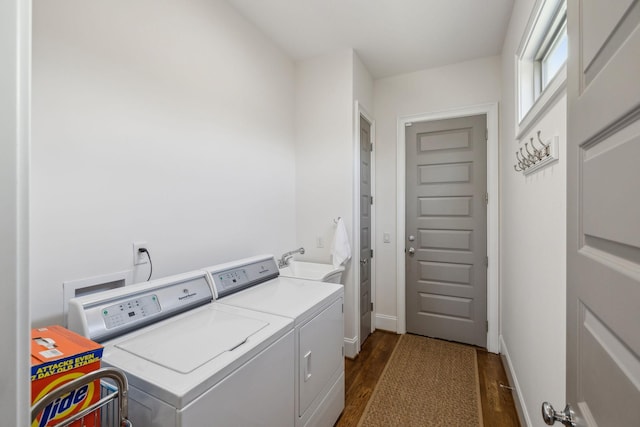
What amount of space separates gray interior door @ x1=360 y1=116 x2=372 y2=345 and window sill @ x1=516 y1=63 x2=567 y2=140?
4.49ft

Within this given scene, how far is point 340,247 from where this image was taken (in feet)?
8.16

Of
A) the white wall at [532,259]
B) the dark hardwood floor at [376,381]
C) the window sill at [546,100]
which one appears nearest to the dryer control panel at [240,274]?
the dark hardwood floor at [376,381]

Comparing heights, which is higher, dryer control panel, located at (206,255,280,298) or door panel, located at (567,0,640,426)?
door panel, located at (567,0,640,426)

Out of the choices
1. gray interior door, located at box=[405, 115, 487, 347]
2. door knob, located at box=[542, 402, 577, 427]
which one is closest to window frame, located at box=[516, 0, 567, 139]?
gray interior door, located at box=[405, 115, 487, 347]

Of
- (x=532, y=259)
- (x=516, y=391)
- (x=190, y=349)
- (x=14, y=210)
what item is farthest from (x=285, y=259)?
(x=14, y=210)

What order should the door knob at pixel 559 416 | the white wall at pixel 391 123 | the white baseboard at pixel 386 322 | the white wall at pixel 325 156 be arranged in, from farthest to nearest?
the white baseboard at pixel 386 322 → the white wall at pixel 391 123 → the white wall at pixel 325 156 → the door knob at pixel 559 416

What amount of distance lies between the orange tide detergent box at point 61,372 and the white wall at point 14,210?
1.31ft

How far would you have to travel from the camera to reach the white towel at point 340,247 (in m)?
2.48

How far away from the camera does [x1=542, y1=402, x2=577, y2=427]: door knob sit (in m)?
0.64

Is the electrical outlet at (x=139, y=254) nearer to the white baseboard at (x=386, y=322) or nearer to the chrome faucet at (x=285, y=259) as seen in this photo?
the chrome faucet at (x=285, y=259)

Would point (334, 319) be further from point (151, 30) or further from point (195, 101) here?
point (151, 30)

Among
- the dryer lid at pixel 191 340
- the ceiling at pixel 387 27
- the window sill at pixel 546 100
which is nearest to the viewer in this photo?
the dryer lid at pixel 191 340

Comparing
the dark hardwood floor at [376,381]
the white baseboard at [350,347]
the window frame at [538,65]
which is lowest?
the dark hardwood floor at [376,381]

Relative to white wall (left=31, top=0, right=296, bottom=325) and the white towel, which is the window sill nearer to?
the white towel
